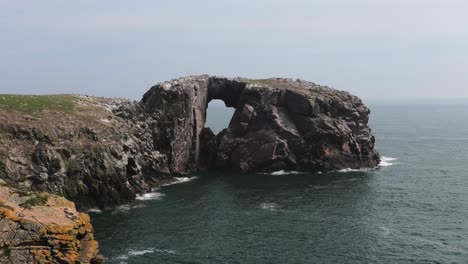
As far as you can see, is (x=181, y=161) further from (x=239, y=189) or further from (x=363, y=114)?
(x=363, y=114)

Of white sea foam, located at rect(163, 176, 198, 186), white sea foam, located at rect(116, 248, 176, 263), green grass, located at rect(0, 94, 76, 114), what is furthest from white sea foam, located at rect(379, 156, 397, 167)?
green grass, located at rect(0, 94, 76, 114)

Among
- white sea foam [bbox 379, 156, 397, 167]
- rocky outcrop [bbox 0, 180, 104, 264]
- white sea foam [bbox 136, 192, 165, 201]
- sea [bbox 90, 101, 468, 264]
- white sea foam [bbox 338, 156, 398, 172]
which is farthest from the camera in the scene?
white sea foam [bbox 379, 156, 397, 167]

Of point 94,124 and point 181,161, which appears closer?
point 94,124

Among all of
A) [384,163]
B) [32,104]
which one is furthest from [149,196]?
[384,163]

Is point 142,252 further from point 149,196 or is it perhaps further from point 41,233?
point 149,196

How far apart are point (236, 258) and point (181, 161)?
62.7 m

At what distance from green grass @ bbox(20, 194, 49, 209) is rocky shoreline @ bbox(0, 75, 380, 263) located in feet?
105

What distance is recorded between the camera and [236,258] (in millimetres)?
66562

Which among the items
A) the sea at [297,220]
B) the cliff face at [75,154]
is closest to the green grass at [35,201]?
the sea at [297,220]

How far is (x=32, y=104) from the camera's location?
105m

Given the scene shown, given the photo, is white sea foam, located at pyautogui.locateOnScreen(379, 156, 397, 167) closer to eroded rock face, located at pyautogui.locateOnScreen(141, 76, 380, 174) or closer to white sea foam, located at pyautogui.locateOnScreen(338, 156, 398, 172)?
white sea foam, located at pyautogui.locateOnScreen(338, 156, 398, 172)

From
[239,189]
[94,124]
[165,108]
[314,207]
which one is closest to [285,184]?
[239,189]

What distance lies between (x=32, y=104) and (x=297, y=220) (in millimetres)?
64745

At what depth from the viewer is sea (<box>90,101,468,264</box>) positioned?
67938 millimetres
